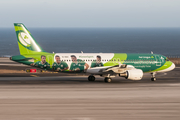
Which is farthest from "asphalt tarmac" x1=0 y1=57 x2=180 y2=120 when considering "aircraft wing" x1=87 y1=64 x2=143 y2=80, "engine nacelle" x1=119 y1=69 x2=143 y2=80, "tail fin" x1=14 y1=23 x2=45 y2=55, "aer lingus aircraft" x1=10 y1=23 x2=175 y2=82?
"tail fin" x1=14 y1=23 x2=45 y2=55

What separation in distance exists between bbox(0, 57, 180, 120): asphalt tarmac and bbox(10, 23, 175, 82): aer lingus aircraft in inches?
89.5

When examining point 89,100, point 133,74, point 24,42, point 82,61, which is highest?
point 24,42

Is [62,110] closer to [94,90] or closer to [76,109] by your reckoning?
[76,109]

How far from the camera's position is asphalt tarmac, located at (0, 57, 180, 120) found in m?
26.2

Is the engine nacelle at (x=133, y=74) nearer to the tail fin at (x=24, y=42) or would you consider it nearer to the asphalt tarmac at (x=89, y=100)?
the asphalt tarmac at (x=89, y=100)

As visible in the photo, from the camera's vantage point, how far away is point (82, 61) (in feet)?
155

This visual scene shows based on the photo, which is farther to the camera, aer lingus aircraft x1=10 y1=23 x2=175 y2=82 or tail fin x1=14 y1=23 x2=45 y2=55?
tail fin x1=14 y1=23 x2=45 y2=55

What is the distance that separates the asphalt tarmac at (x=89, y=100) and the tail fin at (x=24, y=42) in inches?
192

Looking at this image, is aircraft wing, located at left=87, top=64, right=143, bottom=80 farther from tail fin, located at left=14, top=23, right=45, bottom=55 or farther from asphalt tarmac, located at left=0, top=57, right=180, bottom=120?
tail fin, located at left=14, top=23, right=45, bottom=55

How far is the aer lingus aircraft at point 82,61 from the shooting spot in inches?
1811

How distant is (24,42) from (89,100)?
62.6 feet

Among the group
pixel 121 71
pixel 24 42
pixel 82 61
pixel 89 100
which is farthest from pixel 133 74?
pixel 24 42

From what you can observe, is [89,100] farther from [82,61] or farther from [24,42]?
[24,42]

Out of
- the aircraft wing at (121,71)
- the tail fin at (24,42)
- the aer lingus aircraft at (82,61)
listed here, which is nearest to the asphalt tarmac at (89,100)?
the aircraft wing at (121,71)
